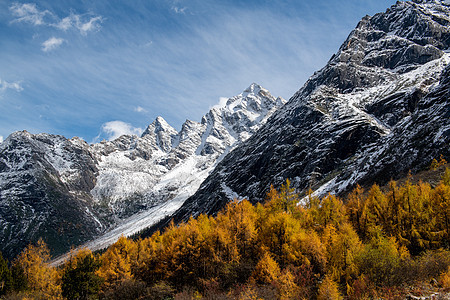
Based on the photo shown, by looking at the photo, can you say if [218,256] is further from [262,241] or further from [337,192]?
[337,192]

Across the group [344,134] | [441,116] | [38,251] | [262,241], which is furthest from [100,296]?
[344,134]

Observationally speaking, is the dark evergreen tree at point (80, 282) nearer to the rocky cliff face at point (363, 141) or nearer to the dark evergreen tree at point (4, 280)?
the dark evergreen tree at point (4, 280)

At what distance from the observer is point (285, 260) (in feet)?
128

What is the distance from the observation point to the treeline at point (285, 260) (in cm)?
3031

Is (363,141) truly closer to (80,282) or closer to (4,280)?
(80,282)

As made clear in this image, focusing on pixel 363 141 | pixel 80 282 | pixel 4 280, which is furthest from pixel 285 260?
pixel 363 141

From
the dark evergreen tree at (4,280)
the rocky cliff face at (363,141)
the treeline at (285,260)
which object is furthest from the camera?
the rocky cliff face at (363,141)

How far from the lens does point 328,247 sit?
37.2 m

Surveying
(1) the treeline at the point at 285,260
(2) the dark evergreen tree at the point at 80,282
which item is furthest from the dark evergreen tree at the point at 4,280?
(2) the dark evergreen tree at the point at 80,282

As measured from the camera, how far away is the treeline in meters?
30.3

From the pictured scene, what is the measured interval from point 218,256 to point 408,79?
207m

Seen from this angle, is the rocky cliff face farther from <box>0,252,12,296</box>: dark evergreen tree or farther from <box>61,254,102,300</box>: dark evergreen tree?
<box>0,252,12,296</box>: dark evergreen tree

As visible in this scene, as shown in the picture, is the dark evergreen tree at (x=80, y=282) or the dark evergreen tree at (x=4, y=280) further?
the dark evergreen tree at (x=4, y=280)

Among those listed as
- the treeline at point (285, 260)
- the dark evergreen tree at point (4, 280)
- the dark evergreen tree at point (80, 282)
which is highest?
the dark evergreen tree at point (4, 280)
